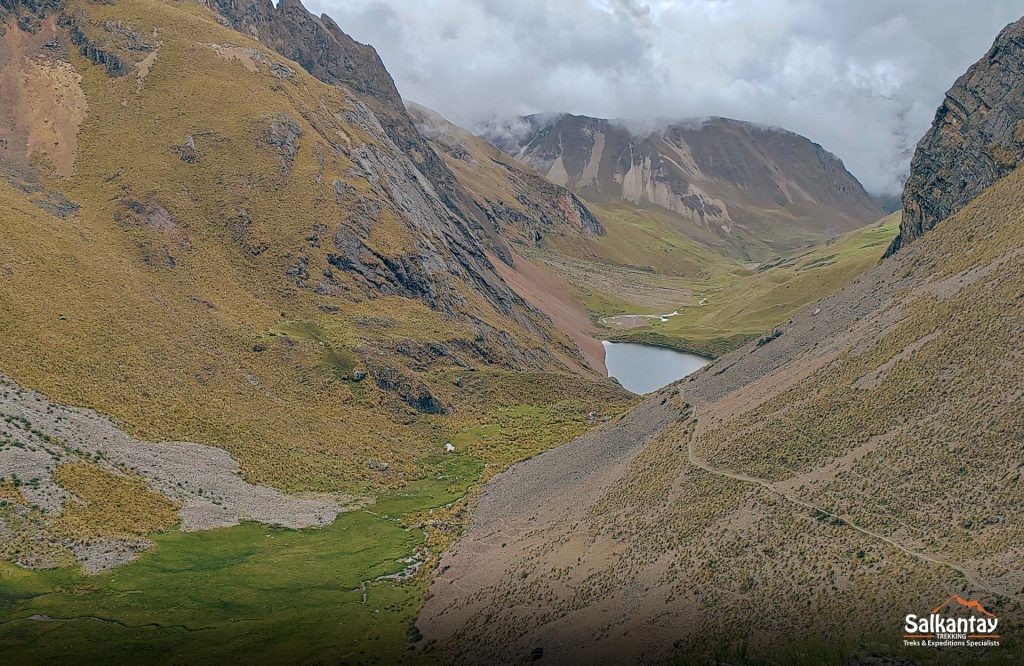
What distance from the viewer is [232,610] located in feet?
141

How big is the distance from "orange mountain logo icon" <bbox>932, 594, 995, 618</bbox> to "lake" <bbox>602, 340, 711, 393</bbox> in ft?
334

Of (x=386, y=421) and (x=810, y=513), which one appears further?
(x=386, y=421)

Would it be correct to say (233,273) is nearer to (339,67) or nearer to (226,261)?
(226,261)

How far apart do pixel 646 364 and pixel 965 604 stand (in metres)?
127

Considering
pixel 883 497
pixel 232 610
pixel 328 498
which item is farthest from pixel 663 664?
pixel 328 498

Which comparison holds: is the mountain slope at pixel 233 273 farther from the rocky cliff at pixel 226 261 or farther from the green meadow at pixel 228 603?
the green meadow at pixel 228 603

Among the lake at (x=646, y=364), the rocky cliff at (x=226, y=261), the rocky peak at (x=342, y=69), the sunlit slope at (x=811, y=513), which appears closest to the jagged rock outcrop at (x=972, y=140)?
the sunlit slope at (x=811, y=513)

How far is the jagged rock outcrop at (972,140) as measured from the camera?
70.4 m

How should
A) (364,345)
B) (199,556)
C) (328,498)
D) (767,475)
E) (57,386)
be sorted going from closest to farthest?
(767,475), (199,556), (57,386), (328,498), (364,345)

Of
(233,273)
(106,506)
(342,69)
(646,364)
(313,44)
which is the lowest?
(106,506)

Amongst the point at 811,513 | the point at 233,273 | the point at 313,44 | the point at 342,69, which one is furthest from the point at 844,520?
the point at 342,69

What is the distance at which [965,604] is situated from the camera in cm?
2691

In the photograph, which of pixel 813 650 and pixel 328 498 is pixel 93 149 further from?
pixel 813 650

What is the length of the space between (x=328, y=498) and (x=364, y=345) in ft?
83.9
